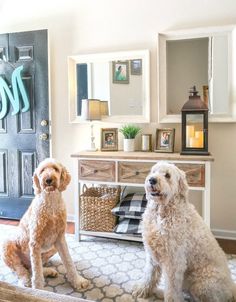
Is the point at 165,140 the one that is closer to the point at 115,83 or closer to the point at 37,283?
the point at 115,83

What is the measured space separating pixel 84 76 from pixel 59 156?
91 cm

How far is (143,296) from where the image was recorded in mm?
1934

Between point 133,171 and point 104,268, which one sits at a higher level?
point 133,171

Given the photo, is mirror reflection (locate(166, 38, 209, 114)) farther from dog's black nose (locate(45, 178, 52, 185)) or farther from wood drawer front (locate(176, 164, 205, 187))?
dog's black nose (locate(45, 178, 52, 185))

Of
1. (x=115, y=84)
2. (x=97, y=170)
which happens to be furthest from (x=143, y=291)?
(x=115, y=84)

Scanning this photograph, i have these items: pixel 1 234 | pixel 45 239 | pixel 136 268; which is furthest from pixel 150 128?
pixel 1 234

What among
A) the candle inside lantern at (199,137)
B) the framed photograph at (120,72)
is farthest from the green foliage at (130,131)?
the candle inside lantern at (199,137)

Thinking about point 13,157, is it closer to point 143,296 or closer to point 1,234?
point 1,234

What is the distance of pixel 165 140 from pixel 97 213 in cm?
93

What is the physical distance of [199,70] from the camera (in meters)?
2.86

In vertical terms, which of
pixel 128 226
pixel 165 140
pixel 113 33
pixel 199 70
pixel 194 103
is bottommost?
pixel 128 226

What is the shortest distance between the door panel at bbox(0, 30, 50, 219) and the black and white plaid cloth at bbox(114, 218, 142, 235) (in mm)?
1190

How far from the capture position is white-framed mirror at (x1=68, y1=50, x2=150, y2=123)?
3.02 m

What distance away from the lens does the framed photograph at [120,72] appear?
3072 millimetres
